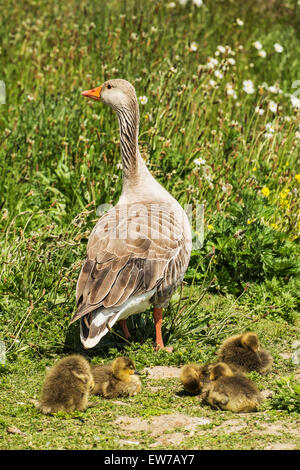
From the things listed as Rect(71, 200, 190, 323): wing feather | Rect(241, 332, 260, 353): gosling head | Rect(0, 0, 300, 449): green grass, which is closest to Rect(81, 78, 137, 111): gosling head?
Rect(0, 0, 300, 449): green grass

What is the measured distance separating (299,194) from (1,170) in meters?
3.83

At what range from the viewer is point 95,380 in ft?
17.5

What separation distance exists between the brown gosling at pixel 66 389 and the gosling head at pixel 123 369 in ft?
0.71

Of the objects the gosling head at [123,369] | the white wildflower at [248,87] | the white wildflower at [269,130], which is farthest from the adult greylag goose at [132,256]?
the white wildflower at [248,87]

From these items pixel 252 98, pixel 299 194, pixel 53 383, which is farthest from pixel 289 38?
pixel 53 383

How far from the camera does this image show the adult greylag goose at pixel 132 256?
5.50m

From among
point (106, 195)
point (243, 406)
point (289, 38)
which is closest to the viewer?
point (243, 406)

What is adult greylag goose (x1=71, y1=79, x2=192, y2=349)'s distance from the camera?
18.1 ft

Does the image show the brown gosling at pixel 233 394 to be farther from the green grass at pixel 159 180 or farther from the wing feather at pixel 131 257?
the wing feather at pixel 131 257

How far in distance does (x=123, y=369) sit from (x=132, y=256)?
103cm

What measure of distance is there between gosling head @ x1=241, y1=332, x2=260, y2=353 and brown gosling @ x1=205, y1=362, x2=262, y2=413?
0.55 meters

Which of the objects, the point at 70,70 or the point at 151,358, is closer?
the point at 151,358

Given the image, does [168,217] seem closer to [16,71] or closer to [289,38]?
[16,71]

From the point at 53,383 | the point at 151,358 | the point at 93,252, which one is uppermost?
the point at 93,252
